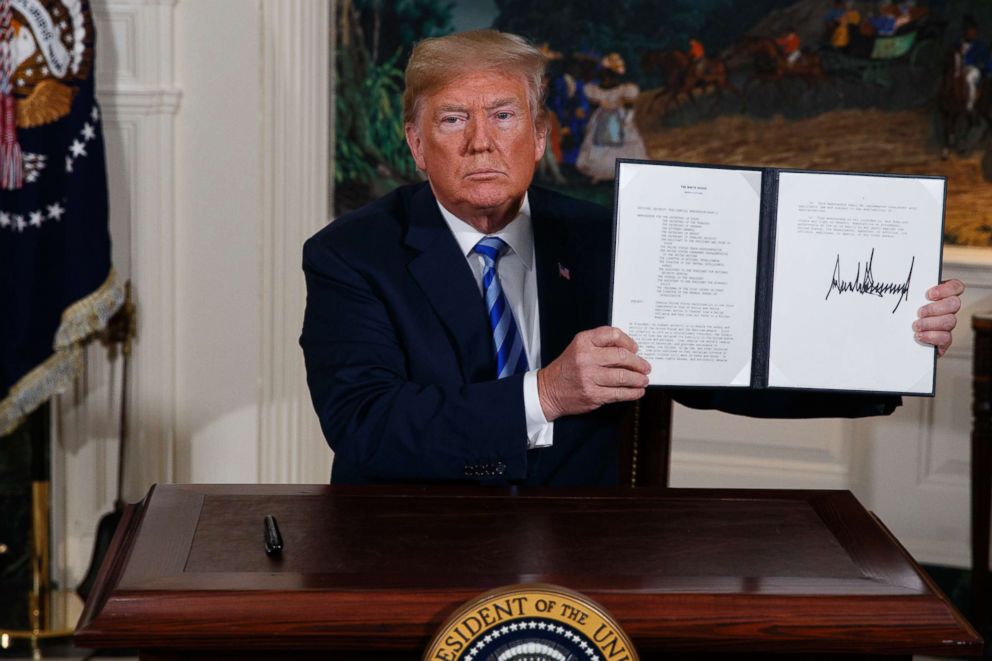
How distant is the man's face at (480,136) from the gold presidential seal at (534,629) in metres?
1.09

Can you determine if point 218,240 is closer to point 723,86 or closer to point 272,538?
point 723,86

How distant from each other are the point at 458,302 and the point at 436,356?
0.11m

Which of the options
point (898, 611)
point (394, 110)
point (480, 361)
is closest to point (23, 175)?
point (394, 110)

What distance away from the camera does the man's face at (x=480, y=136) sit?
253 cm

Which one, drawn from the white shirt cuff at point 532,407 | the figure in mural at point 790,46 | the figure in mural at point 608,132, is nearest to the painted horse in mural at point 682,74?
the figure in mural at point 608,132

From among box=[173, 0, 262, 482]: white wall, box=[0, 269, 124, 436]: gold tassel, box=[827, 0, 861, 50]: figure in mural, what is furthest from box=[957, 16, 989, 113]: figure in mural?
box=[0, 269, 124, 436]: gold tassel

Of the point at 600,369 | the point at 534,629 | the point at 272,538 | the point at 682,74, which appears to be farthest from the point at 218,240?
the point at 534,629

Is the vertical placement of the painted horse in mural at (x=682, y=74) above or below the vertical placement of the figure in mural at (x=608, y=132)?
above

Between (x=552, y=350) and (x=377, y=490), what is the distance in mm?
597

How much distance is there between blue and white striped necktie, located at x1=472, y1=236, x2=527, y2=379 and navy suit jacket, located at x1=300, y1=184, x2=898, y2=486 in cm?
2

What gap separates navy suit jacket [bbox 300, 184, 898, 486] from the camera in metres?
2.36

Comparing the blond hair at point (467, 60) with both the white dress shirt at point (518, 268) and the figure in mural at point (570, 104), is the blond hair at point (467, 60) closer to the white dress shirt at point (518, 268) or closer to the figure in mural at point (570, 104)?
the white dress shirt at point (518, 268)

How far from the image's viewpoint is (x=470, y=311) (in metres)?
2.60

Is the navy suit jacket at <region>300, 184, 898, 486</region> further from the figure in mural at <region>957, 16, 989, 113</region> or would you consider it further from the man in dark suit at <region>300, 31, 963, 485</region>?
the figure in mural at <region>957, 16, 989, 113</region>
